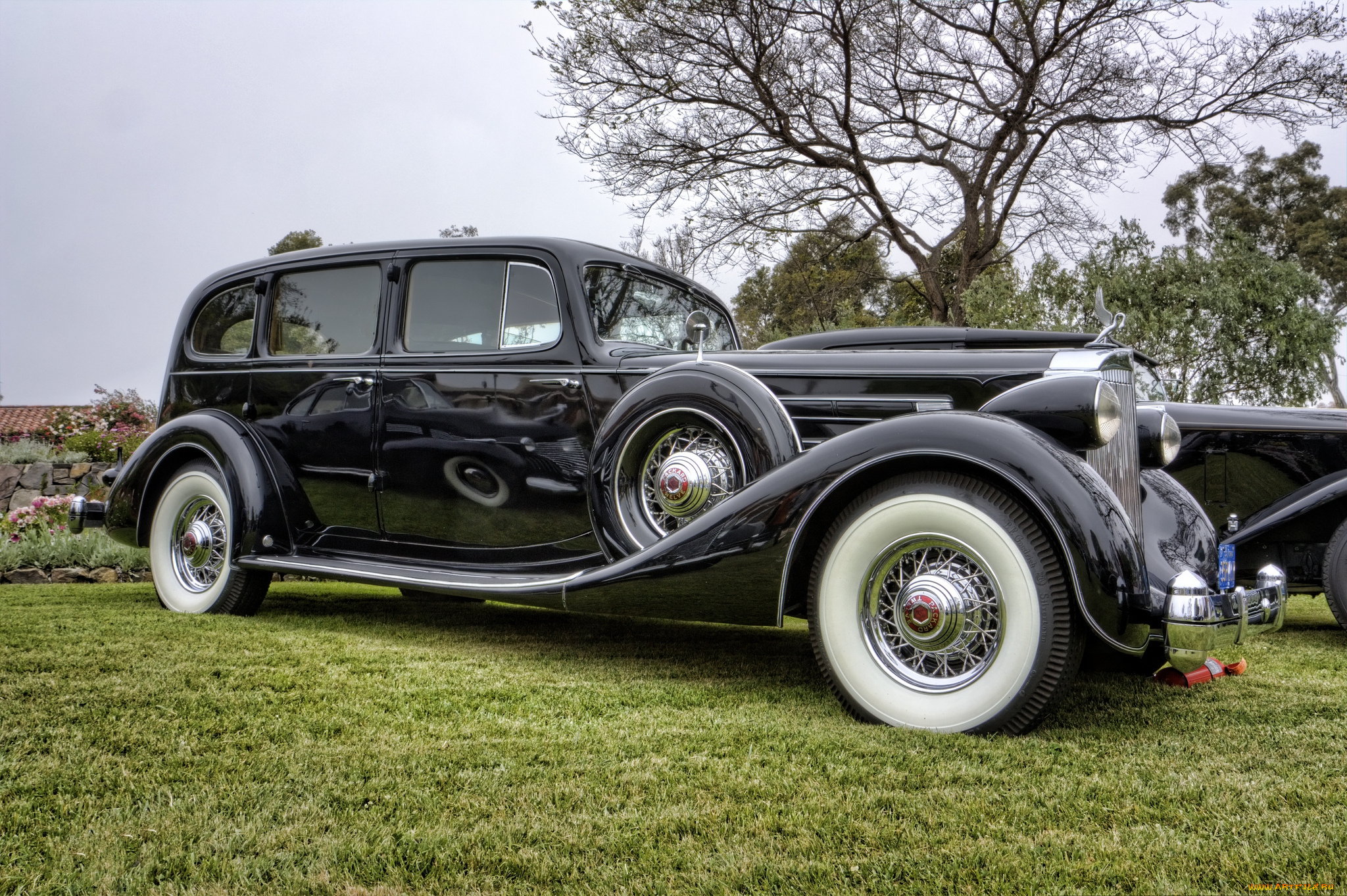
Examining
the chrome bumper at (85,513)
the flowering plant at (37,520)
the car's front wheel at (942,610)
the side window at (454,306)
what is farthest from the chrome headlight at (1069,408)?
the flowering plant at (37,520)

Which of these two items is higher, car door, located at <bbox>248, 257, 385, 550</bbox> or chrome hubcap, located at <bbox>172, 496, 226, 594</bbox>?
car door, located at <bbox>248, 257, 385, 550</bbox>

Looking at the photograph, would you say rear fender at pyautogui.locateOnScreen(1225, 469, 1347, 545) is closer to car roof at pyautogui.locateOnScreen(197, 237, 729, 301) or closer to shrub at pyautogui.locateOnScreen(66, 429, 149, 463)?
car roof at pyautogui.locateOnScreen(197, 237, 729, 301)

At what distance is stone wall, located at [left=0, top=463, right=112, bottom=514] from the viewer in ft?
30.1

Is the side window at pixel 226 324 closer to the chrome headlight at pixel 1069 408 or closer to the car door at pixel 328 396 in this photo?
the car door at pixel 328 396

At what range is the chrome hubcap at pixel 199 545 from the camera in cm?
478

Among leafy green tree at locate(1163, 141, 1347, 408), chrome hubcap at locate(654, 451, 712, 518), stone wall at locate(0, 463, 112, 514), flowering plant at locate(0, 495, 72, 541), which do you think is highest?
leafy green tree at locate(1163, 141, 1347, 408)

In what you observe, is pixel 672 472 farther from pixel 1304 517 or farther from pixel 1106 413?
pixel 1304 517

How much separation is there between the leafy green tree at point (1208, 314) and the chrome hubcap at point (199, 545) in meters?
13.0

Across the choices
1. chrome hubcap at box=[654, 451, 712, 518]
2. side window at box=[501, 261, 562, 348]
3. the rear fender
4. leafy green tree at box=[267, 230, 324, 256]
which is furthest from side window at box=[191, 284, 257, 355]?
leafy green tree at box=[267, 230, 324, 256]

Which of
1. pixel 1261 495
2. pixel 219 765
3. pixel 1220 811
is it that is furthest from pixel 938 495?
pixel 1261 495

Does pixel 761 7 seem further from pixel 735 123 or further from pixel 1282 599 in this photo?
pixel 1282 599

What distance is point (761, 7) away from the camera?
1252 cm

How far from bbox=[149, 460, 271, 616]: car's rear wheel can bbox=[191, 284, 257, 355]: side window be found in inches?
27.5

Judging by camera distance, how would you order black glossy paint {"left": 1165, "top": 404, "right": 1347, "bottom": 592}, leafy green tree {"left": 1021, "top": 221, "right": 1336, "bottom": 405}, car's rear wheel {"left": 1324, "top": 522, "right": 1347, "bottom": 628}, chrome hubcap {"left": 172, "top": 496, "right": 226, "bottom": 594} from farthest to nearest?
1. leafy green tree {"left": 1021, "top": 221, "right": 1336, "bottom": 405}
2. black glossy paint {"left": 1165, "top": 404, "right": 1347, "bottom": 592}
3. car's rear wheel {"left": 1324, "top": 522, "right": 1347, "bottom": 628}
4. chrome hubcap {"left": 172, "top": 496, "right": 226, "bottom": 594}
